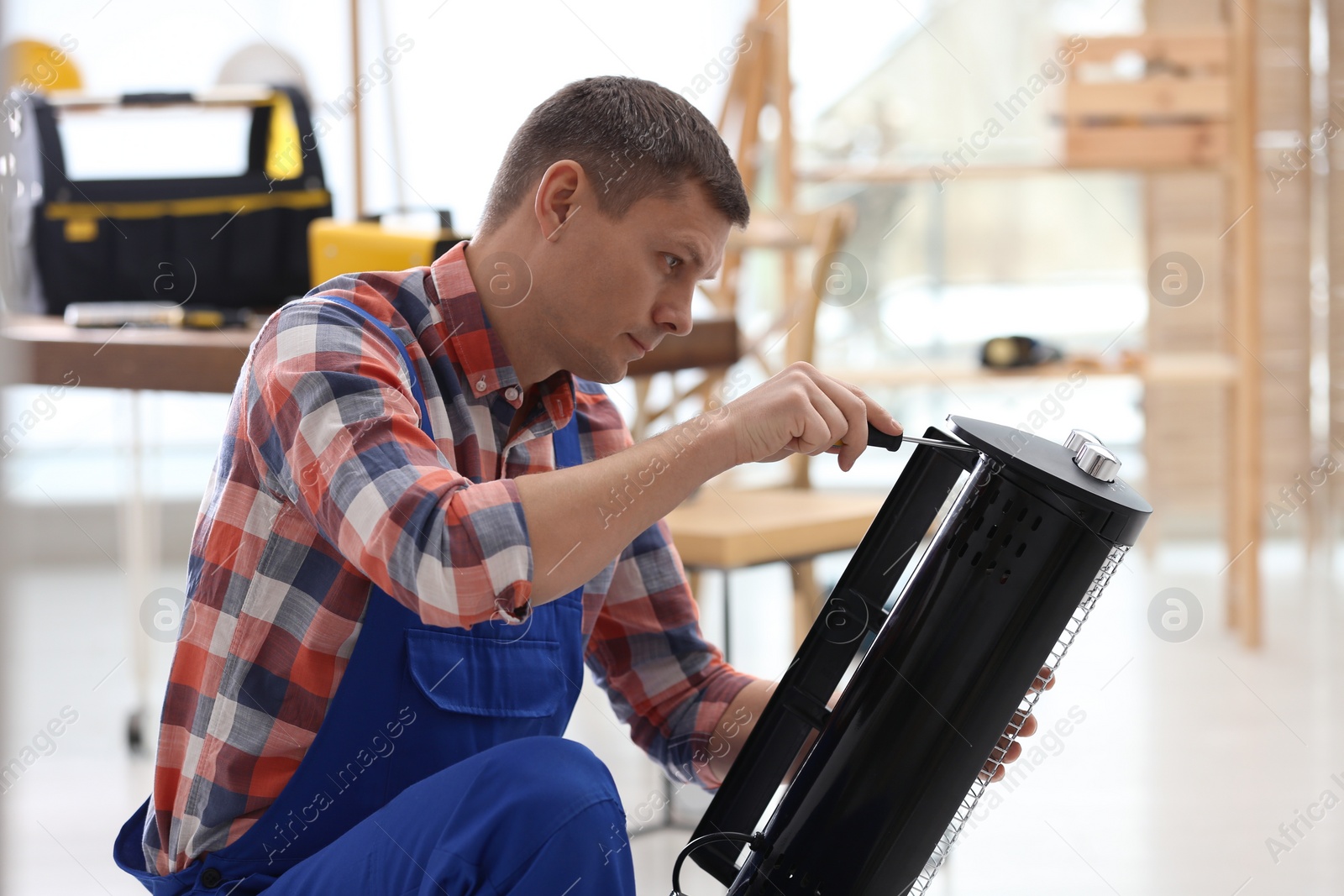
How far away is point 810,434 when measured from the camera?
82 cm

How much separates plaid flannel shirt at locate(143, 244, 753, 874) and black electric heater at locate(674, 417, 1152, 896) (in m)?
0.18

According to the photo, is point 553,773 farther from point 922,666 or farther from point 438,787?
point 922,666

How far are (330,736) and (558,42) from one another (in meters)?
3.20

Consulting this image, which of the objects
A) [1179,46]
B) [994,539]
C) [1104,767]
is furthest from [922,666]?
[1179,46]

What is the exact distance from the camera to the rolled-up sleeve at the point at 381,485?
0.77 meters

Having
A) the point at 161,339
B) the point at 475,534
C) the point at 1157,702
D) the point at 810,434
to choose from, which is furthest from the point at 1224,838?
the point at 161,339

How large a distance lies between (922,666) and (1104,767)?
1573 mm

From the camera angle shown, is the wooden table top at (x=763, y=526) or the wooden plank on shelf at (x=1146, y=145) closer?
the wooden table top at (x=763, y=526)

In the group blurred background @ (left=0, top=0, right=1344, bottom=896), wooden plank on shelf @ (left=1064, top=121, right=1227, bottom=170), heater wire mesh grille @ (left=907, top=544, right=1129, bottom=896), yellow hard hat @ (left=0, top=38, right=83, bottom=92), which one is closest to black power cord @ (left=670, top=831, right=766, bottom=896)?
heater wire mesh grille @ (left=907, top=544, right=1129, bottom=896)

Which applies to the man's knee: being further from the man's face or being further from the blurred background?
the blurred background

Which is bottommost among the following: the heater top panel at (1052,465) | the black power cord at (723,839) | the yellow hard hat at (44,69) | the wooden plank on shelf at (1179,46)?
the black power cord at (723,839)

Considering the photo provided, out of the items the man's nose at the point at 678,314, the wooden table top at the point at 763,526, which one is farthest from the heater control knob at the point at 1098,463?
the wooden table top at the point at 763,526

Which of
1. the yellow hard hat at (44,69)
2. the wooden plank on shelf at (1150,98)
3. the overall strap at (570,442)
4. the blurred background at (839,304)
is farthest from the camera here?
the wooden plank on shelf at (1150,98)

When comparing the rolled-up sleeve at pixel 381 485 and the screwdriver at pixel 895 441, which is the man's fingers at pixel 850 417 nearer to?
the screwdriver at pixel 895 441
